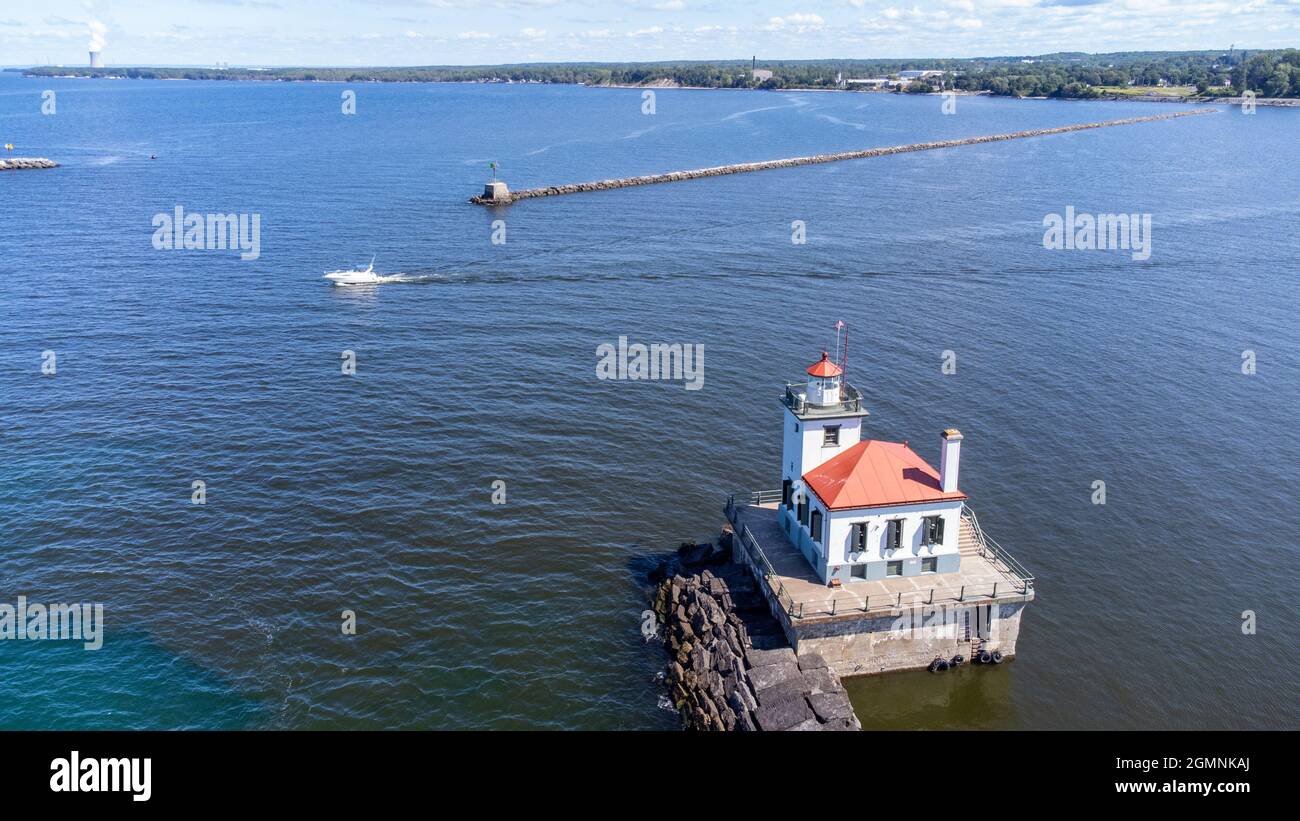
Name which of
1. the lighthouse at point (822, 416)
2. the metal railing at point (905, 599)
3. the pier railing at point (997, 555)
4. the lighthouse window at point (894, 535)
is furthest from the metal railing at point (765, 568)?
the pier railing at point (997, 555)

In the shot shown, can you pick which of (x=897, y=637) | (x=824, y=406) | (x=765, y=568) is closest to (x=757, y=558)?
(x=765, y=568)

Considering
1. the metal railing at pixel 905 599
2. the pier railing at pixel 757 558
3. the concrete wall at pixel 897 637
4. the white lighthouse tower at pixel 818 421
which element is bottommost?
the concrete wall at pixel 897 637

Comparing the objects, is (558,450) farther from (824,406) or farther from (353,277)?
(353,277)

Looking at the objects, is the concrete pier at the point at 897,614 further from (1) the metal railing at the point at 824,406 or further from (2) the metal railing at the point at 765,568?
(1) the metal railing at the point at 824,406

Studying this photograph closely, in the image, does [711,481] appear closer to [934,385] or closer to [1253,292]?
[934,385]

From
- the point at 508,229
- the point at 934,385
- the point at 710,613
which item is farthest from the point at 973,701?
the point at 508,229

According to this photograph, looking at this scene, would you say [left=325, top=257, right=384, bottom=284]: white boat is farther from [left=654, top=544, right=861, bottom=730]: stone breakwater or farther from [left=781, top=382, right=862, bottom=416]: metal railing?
[left=781, top=382, right=862, bottom=416]: metal railing
